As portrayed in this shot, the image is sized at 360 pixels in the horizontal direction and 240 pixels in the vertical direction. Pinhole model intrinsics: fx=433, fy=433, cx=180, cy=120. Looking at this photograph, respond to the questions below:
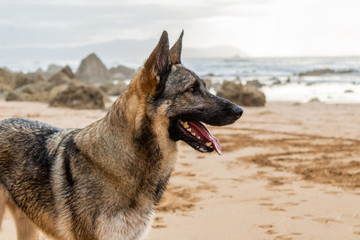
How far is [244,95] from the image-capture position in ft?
58.3

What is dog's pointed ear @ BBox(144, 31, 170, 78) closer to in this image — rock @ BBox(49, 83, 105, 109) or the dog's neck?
the dog's neck

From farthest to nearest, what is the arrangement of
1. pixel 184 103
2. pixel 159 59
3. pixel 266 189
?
pixel 266 189, pixel 184 103, pixel 159 59

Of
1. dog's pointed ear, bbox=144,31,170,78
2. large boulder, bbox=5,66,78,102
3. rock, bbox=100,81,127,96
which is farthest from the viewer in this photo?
rock, bbox=100,81,127,96

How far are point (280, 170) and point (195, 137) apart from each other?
180 inches

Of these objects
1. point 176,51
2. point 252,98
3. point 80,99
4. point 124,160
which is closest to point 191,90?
point 176,51

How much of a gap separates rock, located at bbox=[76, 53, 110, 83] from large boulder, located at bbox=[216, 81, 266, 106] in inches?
760

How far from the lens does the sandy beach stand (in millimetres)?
5016

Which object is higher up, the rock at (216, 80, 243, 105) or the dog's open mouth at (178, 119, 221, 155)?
the dog's open mouth at (178, 119, 221, 155)

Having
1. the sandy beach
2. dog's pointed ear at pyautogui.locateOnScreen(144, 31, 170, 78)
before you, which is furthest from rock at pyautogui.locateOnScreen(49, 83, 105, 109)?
dog's pointed ear at pyautogui.locateOnScreen(144, 31, 170, 78)

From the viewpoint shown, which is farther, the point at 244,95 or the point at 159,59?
the point at 244,95

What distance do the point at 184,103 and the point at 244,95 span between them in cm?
1468

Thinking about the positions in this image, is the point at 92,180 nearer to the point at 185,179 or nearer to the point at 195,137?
the point at 195,137

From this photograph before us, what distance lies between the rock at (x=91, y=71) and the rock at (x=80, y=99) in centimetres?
1963

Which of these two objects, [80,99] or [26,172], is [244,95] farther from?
[26,172]
